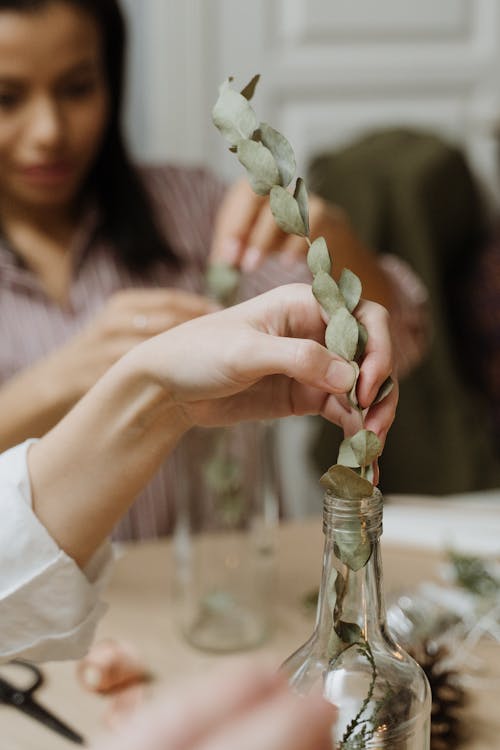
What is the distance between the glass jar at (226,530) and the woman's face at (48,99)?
568 mm

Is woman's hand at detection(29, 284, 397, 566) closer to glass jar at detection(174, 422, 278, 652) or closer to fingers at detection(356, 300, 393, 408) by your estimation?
fingers at detection(356, 300, 393, 408)

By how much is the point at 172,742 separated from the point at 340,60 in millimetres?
2218

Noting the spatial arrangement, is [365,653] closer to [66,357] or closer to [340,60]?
[66,357]

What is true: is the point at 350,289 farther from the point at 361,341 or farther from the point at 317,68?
the point at 317,68

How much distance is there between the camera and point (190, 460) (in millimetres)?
875

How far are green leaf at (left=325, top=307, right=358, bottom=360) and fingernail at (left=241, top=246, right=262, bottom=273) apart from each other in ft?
1.58

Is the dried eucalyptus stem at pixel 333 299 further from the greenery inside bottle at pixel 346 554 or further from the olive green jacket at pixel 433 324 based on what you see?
the olive green jacket at pixel 433 324

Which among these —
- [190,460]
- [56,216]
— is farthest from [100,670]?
[56,216]

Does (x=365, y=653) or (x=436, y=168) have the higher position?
(x=365, y=653)

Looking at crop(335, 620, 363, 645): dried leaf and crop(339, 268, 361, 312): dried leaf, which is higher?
crop(339, 268, 361, 312): dried leaf

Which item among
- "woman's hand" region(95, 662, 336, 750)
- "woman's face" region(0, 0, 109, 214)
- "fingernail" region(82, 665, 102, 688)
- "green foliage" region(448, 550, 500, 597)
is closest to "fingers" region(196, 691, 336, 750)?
"woman's hand" region(95, 662, 336, 750)

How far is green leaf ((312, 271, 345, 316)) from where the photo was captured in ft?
1.38

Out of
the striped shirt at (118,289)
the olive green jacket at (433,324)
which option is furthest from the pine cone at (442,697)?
the olive green jacket at (433,324)

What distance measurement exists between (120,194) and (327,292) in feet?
3.59
